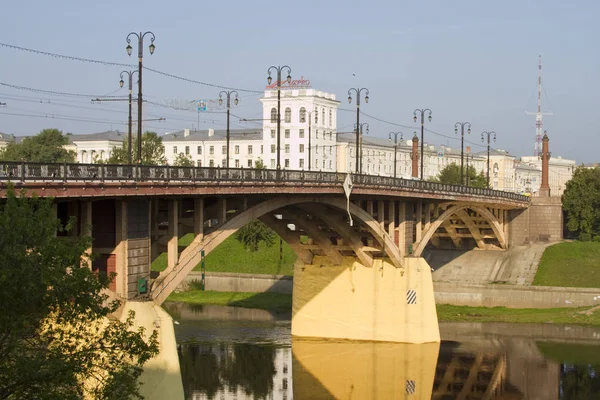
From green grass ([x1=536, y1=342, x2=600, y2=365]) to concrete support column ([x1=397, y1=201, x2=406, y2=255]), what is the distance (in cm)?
1025

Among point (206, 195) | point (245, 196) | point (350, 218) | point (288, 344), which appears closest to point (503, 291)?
point (288, 344)

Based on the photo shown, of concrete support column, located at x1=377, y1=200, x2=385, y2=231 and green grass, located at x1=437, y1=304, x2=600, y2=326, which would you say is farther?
green grass, located at x1=437, y1=304, x2=600, y2=326

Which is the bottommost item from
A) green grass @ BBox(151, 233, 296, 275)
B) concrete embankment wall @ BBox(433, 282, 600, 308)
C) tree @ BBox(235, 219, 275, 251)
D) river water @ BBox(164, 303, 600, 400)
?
river water @ BBox(164, 303, 600, 400)

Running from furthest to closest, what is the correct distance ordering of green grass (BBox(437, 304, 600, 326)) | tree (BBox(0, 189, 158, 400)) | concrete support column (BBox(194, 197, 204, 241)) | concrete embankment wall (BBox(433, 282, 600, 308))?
1. concrete embankment wall (BBox(433, 282, 600, 308))
2. green grass (BBox(437, 304, 600, 326))
3. concrete support column (BBox(194, 197, 204, 241))
4. tree (BBox(0, 189, 158, 400))

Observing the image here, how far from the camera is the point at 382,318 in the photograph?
210 feet

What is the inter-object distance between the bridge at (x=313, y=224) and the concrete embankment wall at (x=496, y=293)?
629 centimetres

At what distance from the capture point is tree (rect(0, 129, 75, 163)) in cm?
9962

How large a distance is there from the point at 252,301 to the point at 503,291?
61.9 ft

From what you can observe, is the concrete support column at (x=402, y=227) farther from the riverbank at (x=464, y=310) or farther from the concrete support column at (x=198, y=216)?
the concrete support column at (x=198, y=216)

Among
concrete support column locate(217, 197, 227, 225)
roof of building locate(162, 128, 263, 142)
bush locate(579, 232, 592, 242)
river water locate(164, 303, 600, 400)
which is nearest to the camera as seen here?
concrete support column locate(217, 197, 227, 225)

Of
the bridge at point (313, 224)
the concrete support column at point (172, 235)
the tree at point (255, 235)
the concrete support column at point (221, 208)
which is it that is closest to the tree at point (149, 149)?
the tree at point (255, 235)

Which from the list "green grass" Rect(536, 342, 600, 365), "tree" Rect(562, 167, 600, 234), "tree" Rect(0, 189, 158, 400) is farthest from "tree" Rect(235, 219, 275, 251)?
"tree" Rect(0, 189, 158, 400)

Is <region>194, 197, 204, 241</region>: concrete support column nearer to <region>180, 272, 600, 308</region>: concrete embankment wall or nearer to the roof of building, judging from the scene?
<region>180, 272, 600, 308</region>: concrete embankment wall

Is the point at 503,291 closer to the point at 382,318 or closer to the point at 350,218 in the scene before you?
the point at 382,318
